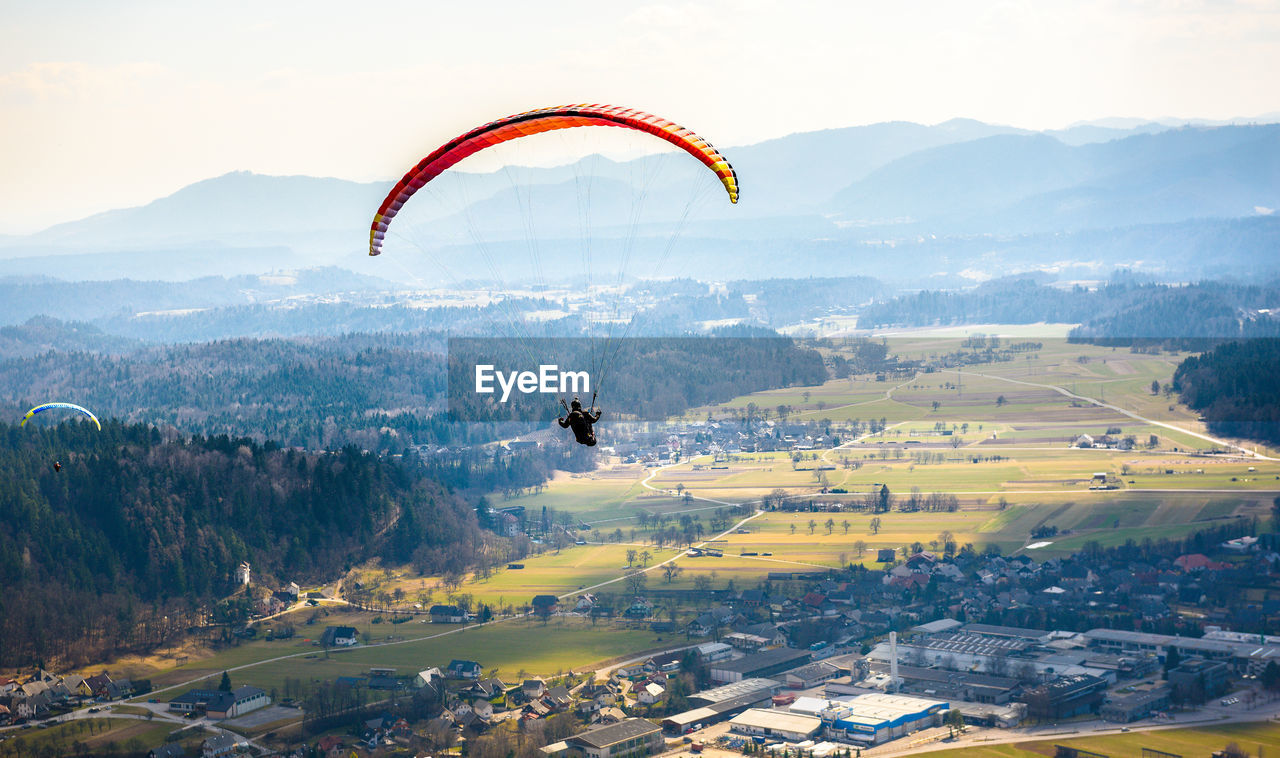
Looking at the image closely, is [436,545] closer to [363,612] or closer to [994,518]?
[363,612]

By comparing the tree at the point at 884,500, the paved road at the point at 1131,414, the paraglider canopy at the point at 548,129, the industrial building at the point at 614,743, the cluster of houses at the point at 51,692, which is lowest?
the cluster of houses at the point at 51,692

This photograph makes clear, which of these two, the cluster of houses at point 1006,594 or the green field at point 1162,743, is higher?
the cluster of houses at point 1006,594

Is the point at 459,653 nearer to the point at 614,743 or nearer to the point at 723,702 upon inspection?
the point at 723,702

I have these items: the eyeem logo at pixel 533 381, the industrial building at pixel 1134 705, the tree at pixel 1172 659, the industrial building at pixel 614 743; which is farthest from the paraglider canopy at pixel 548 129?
the eyeem logo at pixel 533 381

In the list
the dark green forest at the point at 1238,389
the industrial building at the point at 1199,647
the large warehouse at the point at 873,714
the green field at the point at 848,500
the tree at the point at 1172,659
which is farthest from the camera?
the dark green forest at the point at 1238,389

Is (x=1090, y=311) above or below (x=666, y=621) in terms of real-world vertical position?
above

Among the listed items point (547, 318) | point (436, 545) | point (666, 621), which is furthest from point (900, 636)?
point (547, 318)

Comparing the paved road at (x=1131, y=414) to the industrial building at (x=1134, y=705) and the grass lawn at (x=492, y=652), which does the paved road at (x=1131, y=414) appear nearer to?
the industrial building at (x=1134, y=705)

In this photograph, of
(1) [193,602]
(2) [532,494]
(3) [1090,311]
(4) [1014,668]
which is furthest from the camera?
(3) [1090,311]
